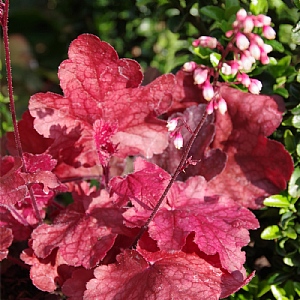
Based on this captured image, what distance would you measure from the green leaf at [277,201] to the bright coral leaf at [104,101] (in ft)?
0.83

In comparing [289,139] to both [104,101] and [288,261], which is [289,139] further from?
[104,101]

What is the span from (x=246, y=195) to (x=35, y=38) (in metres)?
2.54

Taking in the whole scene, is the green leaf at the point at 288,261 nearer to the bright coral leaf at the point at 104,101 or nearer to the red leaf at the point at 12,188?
the bright coral leaf at the point at 104,101

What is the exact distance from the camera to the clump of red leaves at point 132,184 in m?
0.94

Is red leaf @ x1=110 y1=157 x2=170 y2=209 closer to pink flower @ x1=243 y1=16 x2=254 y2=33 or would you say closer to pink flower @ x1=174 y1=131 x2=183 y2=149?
pink flower @ x1=174 y1=131 x2=183 y2=149

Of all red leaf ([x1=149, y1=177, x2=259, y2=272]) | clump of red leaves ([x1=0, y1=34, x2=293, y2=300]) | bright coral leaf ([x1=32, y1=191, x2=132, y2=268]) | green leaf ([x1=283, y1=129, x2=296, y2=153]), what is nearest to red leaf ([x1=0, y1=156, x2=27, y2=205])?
clump of red leaves ([x1=0, y1=34, x2=293, y2=300])

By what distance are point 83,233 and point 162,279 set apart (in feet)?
0.66

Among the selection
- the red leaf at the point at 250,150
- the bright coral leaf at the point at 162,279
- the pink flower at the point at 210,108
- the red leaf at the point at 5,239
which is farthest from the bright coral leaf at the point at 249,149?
the red leaf at the point at 5,239

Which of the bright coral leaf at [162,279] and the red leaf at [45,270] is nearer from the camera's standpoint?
the bright coral leaf at [162,279]

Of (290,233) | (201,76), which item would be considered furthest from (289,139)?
(201,76)

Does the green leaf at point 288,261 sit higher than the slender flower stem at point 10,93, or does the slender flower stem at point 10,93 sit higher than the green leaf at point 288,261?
Answer: the slender flower stem at point 10,93

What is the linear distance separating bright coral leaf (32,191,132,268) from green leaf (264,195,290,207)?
0.32 metres

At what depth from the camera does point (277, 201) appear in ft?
3.60

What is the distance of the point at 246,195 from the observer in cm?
113
